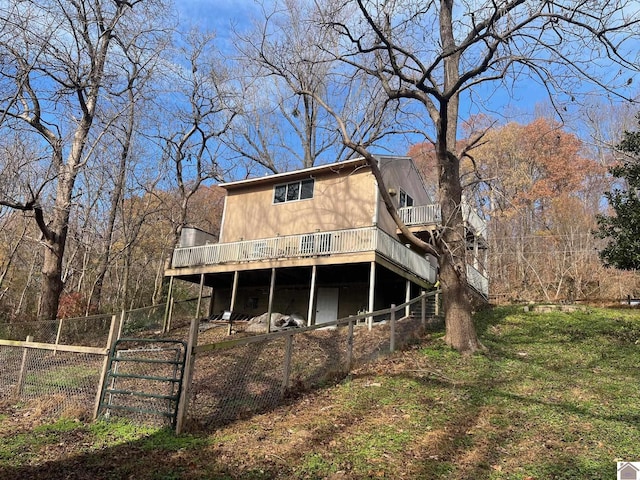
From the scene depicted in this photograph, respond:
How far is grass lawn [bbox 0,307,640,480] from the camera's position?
169 inches

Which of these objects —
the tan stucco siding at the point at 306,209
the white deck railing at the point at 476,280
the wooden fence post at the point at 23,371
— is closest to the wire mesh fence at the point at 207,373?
the wooden fence post at the point at 23,371

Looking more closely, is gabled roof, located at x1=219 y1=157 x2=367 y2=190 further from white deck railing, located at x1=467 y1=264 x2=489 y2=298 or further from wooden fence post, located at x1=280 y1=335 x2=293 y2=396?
wooden fence post, located at x1=280 y1=335 x2=293 y2=396

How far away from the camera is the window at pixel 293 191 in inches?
704

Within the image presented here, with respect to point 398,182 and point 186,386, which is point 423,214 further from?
point 186,386

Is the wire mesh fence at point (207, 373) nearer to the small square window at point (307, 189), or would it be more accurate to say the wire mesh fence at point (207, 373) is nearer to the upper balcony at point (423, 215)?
the upper balcony at point (423, 215)

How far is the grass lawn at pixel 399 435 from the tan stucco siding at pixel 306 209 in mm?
8968

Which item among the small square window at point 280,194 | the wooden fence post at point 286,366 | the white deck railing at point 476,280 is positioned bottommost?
the wooden fence post at point 286,366

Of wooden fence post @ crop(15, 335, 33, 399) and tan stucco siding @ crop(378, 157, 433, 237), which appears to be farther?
tan stucco siding @ crop(378, 157, 433, 237)

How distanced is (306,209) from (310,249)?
3.40 metres

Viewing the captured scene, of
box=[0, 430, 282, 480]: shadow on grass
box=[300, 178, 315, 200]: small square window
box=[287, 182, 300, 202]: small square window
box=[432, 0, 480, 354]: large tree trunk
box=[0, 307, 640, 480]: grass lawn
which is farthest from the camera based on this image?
box=[287, 182, 300, 202]: small square window

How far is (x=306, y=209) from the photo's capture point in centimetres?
1766

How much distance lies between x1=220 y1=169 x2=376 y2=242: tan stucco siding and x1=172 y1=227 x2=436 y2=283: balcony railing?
2.09m

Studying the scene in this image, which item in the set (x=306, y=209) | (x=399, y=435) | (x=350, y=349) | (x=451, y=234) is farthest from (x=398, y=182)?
(x=399, y=435)

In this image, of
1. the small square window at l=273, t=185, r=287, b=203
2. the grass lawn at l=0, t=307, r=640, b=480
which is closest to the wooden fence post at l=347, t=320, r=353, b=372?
the grass lawn at l=0, t=307, r=640, b=480
